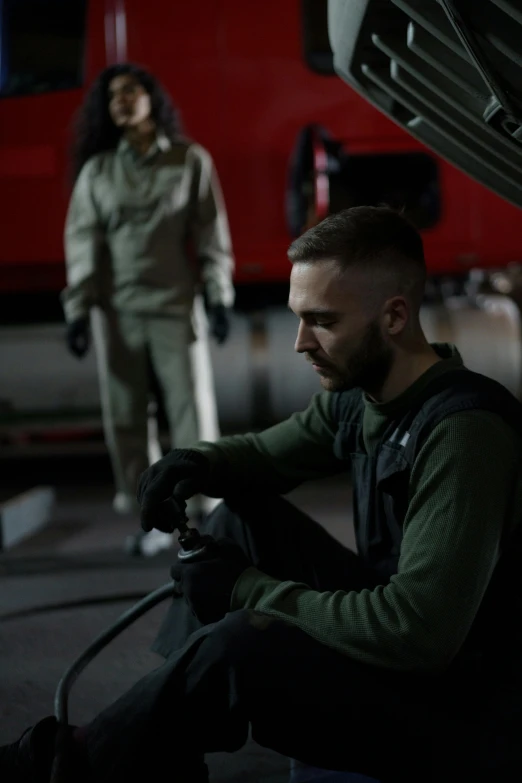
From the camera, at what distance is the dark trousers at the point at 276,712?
52.4 inches

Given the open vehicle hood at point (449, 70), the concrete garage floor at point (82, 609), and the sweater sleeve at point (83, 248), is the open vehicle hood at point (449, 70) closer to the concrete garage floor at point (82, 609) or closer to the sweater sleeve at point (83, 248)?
the concrete garage floor at point (82, 609)

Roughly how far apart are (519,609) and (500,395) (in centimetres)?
32

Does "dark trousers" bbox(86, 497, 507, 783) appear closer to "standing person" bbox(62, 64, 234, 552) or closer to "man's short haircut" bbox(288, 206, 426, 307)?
"man's short haircut" bbox(288, 206, 426, 307)

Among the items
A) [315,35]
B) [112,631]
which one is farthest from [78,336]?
[112,631]

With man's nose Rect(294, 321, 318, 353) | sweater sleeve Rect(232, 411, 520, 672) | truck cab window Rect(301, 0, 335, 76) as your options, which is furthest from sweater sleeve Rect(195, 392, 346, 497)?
truck cab window Rect(301, 0, 335, 76)

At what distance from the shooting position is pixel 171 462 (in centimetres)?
175

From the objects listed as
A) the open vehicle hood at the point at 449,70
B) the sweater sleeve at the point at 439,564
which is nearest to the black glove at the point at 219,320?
the open vehicle hood at the point at 449,70

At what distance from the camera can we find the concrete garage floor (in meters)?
2.12

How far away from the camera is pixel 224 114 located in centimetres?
442

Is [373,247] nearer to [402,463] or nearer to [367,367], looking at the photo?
[367,367]

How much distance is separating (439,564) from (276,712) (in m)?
0.32

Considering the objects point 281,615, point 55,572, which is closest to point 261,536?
point 281,615

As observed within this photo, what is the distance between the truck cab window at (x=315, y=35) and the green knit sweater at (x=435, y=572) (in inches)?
133

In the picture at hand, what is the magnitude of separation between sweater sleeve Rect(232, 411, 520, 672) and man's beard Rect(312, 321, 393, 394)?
189 millimetres
